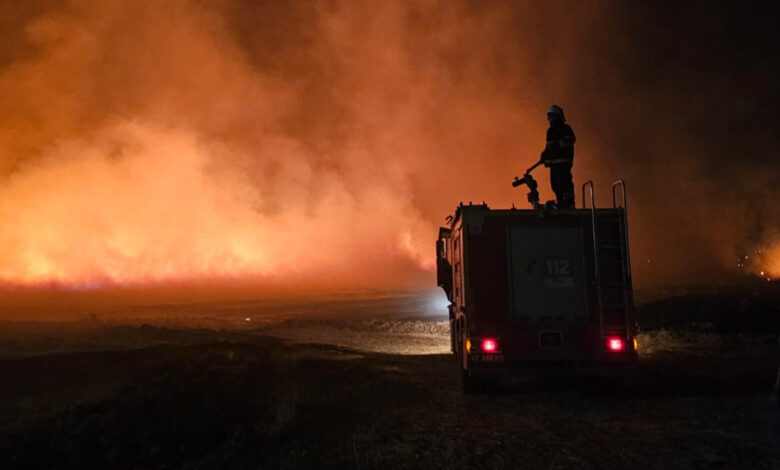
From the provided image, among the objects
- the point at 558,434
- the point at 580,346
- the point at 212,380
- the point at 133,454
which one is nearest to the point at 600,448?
the point at 558,434

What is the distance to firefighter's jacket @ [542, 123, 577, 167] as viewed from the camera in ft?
34.0

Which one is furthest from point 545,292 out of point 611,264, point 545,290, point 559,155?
point 559,155

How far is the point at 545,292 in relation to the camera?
8445 mm

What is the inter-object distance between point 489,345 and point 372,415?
7.05 feet

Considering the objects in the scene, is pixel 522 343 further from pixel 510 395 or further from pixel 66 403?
pixel 66 403

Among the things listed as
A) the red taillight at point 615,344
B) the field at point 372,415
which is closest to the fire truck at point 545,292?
the red taillight at point 615,344

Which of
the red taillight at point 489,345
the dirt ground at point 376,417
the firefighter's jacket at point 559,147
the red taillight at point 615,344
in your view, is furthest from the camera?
the firefighter's jacket at point 559,147

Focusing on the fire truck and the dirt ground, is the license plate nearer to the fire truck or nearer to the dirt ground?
the fire truck

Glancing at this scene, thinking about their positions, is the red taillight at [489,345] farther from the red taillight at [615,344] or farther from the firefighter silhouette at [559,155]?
the firefighter silhouette at [559,155]

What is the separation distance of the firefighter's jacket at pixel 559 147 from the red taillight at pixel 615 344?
3766 mm

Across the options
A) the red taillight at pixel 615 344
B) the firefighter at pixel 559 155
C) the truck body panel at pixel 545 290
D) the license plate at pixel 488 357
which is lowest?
the license plate at pixel 488 357

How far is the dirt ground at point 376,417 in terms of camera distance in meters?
6.03

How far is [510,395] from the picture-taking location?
905 cm

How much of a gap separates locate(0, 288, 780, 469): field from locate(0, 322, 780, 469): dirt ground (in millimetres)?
28
